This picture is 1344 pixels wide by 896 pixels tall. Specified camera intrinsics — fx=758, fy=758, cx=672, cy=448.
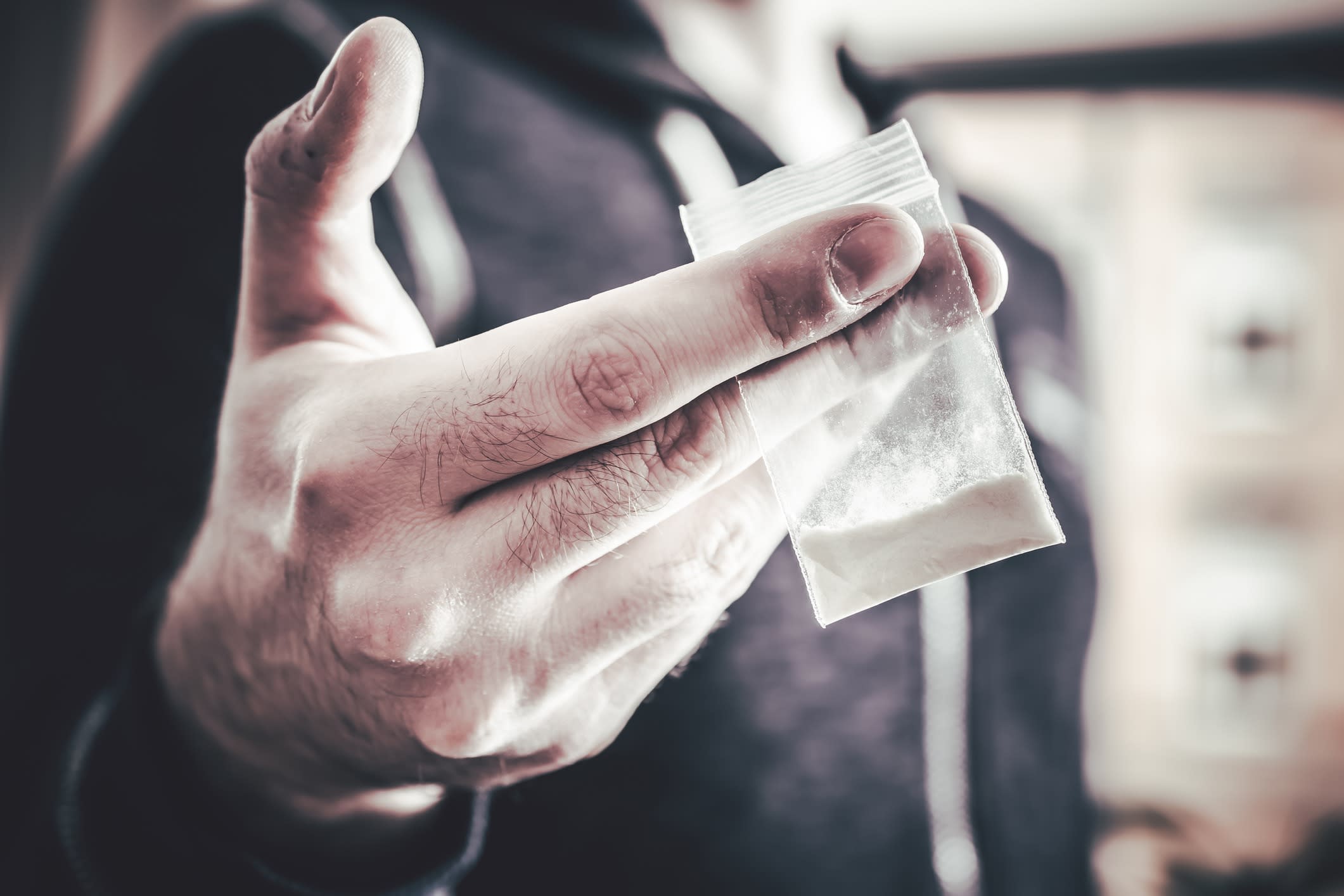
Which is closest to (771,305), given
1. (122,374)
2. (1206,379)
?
(122,374)

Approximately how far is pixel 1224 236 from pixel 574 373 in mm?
3797

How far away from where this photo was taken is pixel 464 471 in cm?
30

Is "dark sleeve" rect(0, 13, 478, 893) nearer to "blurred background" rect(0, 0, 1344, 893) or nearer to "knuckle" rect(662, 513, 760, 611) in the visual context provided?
"knuckle" rect(662, 513, 760, 611)

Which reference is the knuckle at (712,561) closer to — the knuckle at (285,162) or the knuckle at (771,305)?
the knuckle at (771,305)

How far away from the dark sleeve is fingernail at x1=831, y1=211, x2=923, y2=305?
1.48 ft

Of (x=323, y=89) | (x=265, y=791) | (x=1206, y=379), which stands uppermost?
(x=323, y=89)

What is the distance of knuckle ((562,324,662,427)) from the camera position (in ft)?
0.90

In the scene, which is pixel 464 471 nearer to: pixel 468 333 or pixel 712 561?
pixel 712 561

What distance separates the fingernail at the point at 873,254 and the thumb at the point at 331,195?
176 mm

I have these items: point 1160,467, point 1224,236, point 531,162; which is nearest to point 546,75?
point 531,162

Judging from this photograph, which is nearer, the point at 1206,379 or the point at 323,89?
the point at 323,89

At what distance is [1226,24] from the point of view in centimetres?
249

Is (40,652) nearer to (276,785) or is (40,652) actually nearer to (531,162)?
(276,785)

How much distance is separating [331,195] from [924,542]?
0.93 ft
